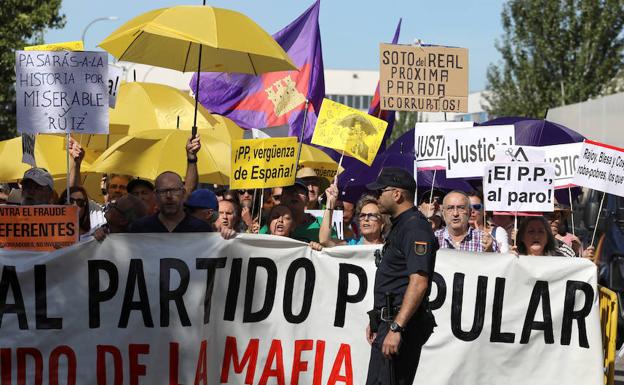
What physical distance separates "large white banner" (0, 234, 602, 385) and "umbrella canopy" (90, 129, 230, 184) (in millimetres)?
3757

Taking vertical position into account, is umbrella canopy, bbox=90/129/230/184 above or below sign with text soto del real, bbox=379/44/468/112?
below

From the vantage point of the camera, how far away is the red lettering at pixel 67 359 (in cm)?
854

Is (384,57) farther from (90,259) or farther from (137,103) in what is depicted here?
(90,259)

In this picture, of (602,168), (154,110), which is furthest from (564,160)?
(154,110)

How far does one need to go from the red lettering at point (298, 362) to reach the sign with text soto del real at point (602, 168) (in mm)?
3472

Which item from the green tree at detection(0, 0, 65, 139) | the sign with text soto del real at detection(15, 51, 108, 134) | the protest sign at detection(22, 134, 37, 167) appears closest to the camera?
the sign with text soto del real at detection(15, 51, 108, 134)

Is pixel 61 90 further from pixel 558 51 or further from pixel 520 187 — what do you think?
pixel 558 51

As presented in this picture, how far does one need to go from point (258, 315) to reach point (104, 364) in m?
1.13

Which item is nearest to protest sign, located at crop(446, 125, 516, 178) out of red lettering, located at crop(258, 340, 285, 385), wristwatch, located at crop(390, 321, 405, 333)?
red lettering, located at crop(258, 340, 285, 385)

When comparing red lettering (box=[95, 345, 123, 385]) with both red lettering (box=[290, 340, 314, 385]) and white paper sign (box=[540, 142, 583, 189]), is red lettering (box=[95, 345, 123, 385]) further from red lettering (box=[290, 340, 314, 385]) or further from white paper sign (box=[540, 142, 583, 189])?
white paper sign (box=[540, 142, 583, 189])

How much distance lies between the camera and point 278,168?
10.7 metres

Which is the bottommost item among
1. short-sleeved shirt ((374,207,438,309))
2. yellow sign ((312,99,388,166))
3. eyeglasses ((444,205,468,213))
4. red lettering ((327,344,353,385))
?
red lettering ((327,344,353,385))

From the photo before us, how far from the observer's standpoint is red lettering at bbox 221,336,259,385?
8.85m


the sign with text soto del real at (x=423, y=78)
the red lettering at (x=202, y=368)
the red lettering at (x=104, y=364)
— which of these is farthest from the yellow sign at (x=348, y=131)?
the red lettering at (x=104, y=364)
